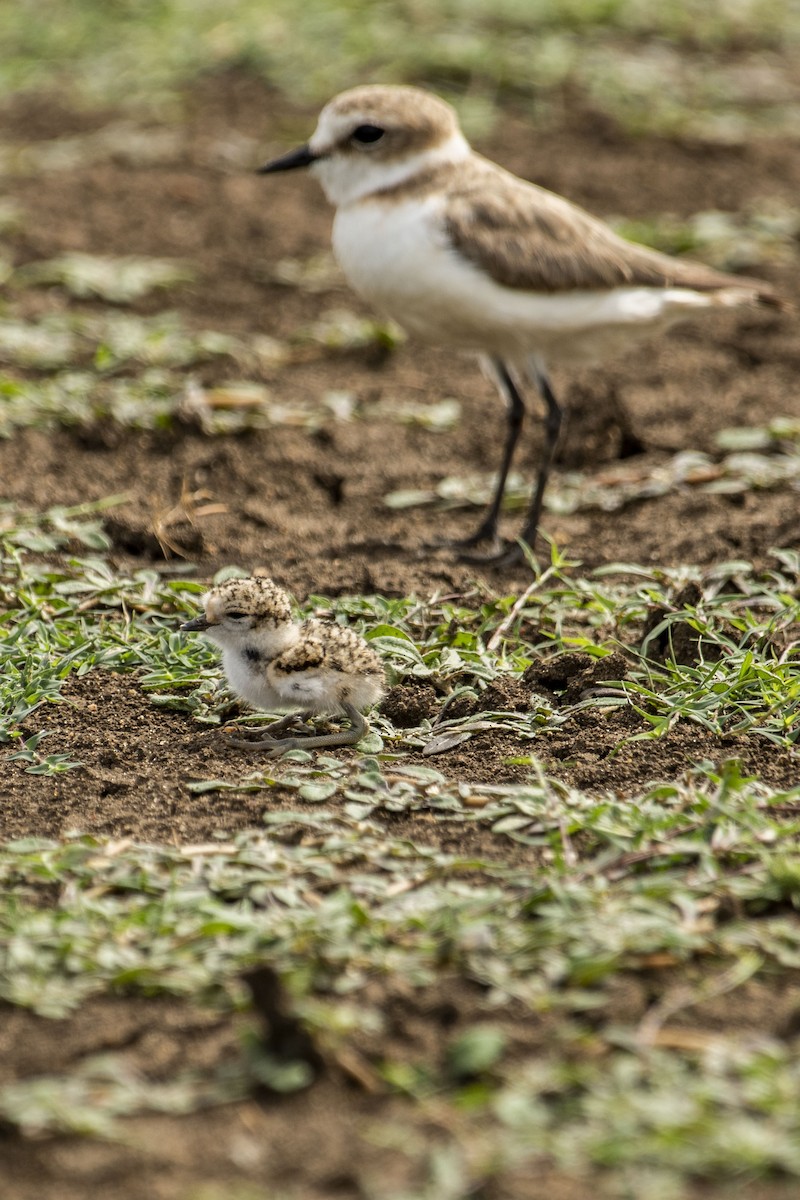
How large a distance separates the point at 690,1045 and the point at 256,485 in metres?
4.27

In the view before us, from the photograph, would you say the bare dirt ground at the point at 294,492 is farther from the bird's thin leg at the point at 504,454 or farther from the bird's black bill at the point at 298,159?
the bird's black bill at the point at 298,159

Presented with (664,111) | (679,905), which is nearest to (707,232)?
(664,111)

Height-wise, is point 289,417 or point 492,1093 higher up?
point 492,1093

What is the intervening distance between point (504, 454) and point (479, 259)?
37.2 inches

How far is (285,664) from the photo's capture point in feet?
16.2

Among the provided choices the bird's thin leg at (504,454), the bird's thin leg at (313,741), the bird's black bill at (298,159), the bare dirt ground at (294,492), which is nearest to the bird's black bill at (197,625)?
the bare dirt ground at (294,492)

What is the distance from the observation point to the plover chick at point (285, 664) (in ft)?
16.0

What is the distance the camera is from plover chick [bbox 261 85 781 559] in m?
6.61

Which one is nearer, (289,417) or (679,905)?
(679,905)

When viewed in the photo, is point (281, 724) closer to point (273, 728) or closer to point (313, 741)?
point (273, 728)

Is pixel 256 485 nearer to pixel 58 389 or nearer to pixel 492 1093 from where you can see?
pixel 58 389

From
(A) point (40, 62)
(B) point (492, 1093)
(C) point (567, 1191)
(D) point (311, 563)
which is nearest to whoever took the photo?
(C) point (567, 1191)

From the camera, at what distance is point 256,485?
23.5ft

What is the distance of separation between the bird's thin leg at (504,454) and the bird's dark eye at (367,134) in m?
1.13
